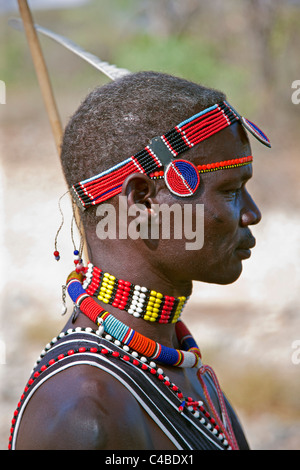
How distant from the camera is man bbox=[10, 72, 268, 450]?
212 cm

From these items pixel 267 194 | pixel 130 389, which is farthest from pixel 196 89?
pixel 267 194

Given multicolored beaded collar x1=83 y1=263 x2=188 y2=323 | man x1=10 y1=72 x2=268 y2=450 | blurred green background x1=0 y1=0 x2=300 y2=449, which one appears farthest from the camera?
blurred green background x1=0 y1=0 x2=300 y2=449

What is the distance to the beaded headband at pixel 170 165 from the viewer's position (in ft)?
7.11

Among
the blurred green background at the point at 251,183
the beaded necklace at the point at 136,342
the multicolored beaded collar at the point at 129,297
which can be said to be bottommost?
the beaded necklace at the point at 136,342

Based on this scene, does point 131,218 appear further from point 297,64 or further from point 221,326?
point 297,64

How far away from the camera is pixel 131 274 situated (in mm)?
2256

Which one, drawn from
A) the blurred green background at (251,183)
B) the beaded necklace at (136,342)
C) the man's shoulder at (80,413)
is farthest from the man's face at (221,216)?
the blurred green background at (251,183)

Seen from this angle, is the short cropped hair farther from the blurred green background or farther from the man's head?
the blurred green background

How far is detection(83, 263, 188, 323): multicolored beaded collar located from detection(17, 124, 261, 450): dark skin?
0.09 feet

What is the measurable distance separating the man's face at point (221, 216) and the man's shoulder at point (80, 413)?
0.50 m

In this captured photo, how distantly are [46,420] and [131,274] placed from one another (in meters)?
0.59

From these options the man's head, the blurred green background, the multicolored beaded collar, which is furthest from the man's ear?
the blurred green background

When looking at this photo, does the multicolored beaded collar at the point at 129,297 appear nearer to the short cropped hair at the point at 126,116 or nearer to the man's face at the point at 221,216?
the man's face at the point at 221,216

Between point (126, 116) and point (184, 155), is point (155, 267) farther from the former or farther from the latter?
point (126, 116)
